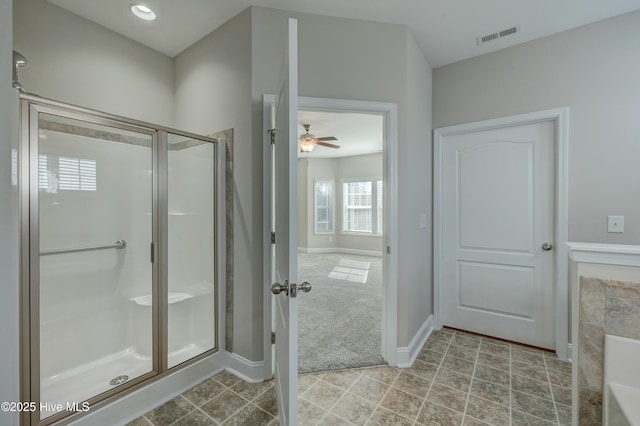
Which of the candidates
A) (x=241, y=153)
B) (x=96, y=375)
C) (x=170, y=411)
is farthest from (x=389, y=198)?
(x=96, y=375)

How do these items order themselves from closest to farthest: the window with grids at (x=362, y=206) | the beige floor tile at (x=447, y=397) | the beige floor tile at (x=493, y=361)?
the beige floor tile at (x=447, y=397), the beige floor tile at (x=493, y=361), the window with grids at (x=362, y=206)

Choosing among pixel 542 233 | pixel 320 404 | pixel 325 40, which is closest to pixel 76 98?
pixel 325 40

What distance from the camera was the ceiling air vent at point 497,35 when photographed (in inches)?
88.2

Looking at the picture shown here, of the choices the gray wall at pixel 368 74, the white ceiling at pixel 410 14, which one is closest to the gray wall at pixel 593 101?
the white ceiling at pixel 410 14

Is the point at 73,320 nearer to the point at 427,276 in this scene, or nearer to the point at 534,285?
the point at 427,276

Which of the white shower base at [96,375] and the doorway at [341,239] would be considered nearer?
the white shower base at [96,375]

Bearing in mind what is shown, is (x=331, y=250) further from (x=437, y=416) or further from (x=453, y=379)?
(x=437, y=416)

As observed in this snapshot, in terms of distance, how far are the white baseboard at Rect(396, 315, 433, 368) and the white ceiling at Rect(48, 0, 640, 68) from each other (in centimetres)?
267

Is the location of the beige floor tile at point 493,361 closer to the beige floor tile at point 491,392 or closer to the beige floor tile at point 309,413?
the beige floor tile at point 491,392

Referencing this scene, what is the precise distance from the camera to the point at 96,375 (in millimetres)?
1896

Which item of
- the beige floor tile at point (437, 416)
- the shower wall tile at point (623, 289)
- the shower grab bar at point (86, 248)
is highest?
the shower grab bar at point (86, 248)

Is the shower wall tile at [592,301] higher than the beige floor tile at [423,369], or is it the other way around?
the shower wall tile at [592,301]

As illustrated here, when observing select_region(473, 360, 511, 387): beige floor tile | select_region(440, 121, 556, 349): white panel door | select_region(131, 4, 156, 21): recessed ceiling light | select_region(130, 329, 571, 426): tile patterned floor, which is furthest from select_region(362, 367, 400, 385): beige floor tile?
select_region(131, 4, 156, 21): recessed ceiling light

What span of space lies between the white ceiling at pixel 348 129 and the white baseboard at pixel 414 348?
2.52 meters
